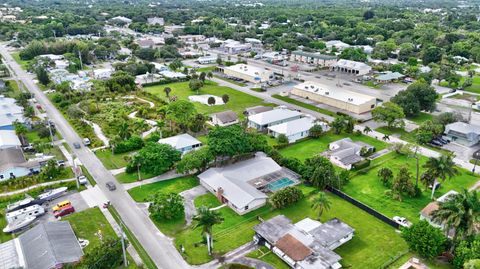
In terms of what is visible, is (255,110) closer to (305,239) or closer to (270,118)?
(270,118)

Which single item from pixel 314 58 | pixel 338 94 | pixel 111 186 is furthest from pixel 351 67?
pixel 111 186

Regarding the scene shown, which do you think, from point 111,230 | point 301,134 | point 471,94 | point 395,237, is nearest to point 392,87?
point 471,94

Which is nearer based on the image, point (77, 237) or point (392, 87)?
point (77, 237)

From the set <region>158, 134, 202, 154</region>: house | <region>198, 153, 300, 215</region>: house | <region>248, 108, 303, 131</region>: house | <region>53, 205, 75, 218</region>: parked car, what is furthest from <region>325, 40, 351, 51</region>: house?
<region>53, 205, 75, 218</region>: parked car

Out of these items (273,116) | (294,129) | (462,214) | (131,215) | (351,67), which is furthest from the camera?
(351,67)

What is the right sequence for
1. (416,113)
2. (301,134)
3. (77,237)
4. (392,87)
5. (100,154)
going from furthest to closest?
(392,87) < (416,113) < (301,134) < (100,154) < (77,237)

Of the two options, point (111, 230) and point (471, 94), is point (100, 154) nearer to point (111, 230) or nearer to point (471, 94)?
point (111, 230)
